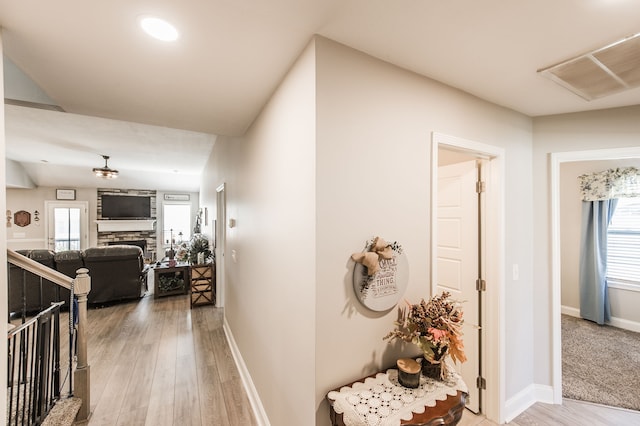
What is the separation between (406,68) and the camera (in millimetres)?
1504

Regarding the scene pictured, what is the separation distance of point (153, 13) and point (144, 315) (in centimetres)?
452

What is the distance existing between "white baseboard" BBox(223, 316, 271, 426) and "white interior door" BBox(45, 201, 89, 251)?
7.12 metres

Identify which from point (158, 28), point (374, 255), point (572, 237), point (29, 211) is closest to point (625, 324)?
point (572, 237)

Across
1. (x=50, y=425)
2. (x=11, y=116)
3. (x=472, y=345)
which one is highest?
(x=11, y=116)

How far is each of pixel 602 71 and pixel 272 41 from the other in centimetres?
194

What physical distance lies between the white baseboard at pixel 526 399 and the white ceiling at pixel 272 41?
240 centimetres

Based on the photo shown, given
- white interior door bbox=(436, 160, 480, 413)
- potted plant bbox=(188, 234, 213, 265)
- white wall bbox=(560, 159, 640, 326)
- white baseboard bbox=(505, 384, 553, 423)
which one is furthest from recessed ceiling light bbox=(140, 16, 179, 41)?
white wall bbox=(560, 159, 640, 326)

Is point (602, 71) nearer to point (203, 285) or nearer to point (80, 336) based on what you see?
point (80, 336)

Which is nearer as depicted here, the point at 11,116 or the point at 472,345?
the point at 472,345

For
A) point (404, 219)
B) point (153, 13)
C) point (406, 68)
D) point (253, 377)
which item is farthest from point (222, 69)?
point (253, 377)

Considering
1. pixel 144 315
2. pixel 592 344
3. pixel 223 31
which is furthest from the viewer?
pixel 144 315

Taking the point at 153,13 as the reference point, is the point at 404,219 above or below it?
below

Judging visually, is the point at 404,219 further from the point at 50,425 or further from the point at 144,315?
the point at 144,315

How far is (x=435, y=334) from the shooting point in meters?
1.25
